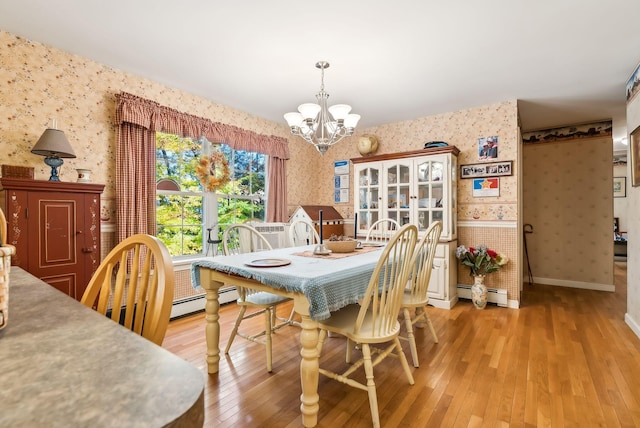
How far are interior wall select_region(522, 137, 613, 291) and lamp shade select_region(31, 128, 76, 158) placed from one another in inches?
222

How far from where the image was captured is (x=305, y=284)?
1556mm

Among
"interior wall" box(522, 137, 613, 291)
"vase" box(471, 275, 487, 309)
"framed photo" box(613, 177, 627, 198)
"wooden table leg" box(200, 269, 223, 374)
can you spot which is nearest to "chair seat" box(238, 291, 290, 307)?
"wooden table leg" box(200, 269, 223, 374)

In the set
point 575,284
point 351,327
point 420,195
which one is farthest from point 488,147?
point 351,327

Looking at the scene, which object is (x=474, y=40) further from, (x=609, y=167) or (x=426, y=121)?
(x=609, y=167)

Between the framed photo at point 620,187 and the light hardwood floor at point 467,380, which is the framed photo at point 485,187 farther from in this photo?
the framed photo at point 620,187

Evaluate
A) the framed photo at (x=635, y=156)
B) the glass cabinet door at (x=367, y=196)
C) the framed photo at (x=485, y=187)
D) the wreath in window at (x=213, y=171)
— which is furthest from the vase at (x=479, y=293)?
the wreath in window at (x=213, y=171)

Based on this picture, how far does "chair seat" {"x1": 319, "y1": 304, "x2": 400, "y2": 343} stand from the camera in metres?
1.68

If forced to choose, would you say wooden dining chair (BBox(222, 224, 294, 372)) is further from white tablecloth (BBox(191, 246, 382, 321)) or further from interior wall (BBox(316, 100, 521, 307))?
interior wall (BBox(316, 100, 521, 307))

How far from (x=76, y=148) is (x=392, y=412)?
3.06 meters

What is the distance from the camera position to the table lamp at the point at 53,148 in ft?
7.55

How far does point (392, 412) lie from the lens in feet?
5.70

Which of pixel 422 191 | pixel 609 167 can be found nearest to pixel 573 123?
pixel 609 167

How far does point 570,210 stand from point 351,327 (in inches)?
180

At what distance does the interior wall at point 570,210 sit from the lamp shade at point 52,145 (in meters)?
5.64
